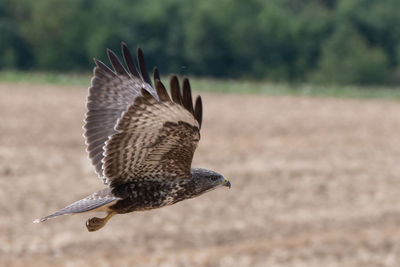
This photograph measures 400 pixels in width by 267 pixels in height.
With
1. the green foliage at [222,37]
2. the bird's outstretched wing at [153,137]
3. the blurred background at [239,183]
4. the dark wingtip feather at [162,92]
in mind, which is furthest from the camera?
the green foliage at [222,37]

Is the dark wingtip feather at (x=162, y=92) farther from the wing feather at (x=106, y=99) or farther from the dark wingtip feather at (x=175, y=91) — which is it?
the wing feather at (x=106, y=99)

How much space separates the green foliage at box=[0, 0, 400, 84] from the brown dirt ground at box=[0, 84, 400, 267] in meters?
38.1

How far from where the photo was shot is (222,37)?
78.6 meters

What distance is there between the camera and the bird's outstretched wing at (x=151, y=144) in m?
3.53

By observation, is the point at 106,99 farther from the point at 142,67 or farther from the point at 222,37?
the point at 222,37

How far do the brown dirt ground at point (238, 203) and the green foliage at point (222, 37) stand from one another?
3810 cm

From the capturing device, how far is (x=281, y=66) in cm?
7225

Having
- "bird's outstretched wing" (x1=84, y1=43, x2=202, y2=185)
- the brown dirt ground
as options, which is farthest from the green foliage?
"bird's outstretched wing" (x1=84, y1=43, x2=202, y2=185)

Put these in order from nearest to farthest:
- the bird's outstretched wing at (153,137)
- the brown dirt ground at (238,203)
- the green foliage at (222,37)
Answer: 1. the bird's outstretched wing at (153,137)
2. the brown dirt ground at (238,203)
3. the green foliage at (222,37)

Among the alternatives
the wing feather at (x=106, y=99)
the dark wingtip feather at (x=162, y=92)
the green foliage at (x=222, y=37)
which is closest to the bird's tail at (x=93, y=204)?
the wing feather at (x=106, y=99)

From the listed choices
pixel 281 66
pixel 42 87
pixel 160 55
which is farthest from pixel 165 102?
pixel 281 66

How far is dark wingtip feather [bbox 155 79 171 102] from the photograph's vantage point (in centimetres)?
331

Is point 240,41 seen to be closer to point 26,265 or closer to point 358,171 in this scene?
point 358,171

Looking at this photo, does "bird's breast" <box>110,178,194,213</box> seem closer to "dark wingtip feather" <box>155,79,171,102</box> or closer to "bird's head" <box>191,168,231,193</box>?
"bird's head" <box>191,168,231,193</box>
